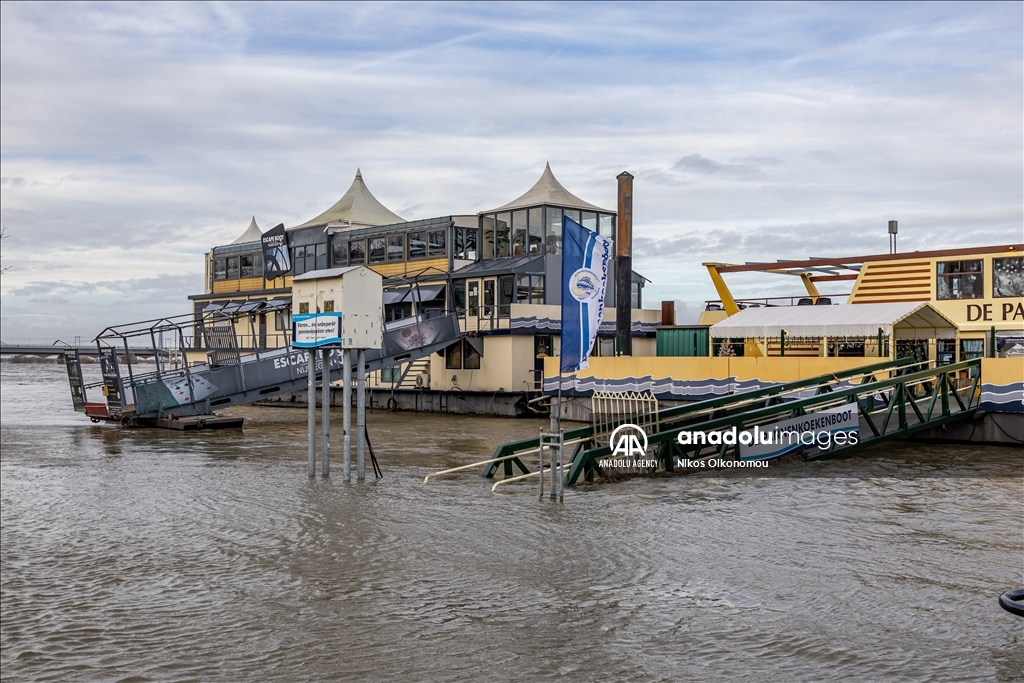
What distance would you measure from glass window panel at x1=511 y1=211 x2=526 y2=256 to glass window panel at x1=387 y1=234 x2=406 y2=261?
16.1ft

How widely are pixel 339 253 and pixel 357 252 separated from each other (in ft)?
4.53

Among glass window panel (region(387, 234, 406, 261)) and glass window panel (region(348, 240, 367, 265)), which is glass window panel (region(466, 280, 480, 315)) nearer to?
glass window panel (region(387, 234, 406, 261))

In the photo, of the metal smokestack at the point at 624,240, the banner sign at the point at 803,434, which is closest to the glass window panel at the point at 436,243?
the metal smokestack at the point at 624,240

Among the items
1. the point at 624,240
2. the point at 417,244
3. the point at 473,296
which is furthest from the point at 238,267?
the point at 624,240

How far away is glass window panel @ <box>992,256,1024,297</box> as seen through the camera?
95.6ft

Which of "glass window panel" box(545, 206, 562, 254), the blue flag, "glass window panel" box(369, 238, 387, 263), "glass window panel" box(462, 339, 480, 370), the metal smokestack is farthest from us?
"glass window panel" box(369, 238, 387, 263)

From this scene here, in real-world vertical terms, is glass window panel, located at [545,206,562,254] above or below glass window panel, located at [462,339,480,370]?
above

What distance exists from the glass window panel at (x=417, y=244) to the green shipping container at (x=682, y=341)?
1032cm

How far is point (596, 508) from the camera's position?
580 inches

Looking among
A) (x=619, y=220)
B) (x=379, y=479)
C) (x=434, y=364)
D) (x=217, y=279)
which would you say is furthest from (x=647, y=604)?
(x=217, y=279)

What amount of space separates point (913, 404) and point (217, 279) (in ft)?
132

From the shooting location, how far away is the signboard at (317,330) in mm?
17578

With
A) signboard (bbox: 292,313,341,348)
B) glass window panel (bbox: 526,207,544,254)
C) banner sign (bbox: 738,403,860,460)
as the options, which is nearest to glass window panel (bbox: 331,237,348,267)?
glass window panel (bbox: 526,207,544,254)

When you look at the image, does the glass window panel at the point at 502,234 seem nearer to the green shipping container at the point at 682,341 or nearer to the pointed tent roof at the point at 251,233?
the green shipping container at the point at 682,341
